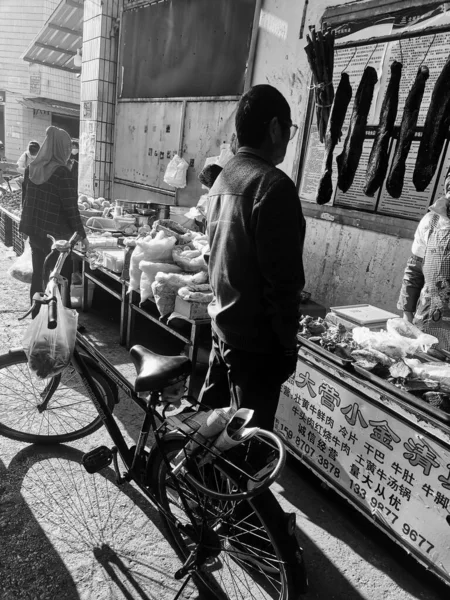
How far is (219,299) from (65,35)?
507 inches

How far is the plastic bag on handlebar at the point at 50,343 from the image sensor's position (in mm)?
2387

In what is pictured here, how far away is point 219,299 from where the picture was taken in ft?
6.62

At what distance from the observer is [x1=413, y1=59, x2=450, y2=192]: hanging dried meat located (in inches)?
118

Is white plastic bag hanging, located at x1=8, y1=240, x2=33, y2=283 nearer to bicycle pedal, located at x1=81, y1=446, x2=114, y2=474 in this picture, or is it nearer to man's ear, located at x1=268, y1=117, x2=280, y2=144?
bicycle pedal, located at x1=81, y1=446, x2=114, y2=474

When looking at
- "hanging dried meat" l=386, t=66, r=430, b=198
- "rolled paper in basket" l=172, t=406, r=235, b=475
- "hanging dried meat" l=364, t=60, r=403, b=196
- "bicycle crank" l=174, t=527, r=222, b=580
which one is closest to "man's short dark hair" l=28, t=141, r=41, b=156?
"hanging dried meat" l=364, t=60, r=403, b=196

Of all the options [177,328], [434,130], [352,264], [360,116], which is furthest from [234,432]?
[352,264]

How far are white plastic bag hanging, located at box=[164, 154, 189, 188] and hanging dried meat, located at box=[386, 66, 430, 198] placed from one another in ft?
12.6

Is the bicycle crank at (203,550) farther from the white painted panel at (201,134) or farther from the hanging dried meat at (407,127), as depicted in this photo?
the white painted panel at (201,134)

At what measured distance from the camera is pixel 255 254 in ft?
6.04

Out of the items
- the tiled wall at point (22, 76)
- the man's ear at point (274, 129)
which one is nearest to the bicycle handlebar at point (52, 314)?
the man's ear at point (274, 129)

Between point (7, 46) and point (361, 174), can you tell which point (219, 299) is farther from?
point (7, 46)

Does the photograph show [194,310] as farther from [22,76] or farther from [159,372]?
[22,76]

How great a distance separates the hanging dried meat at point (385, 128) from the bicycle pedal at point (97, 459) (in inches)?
117

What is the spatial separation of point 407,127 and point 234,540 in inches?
125
